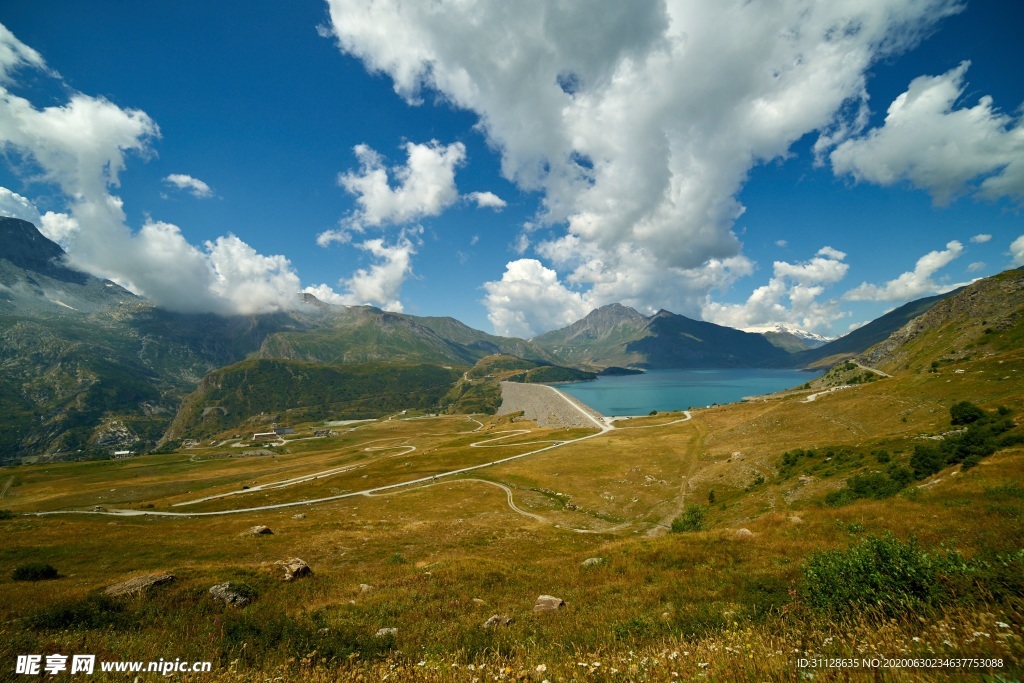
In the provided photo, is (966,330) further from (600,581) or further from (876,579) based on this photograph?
(876,579)

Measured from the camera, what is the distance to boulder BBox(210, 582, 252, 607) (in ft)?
43.5

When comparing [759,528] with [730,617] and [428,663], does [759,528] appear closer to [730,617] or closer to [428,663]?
[730,617]

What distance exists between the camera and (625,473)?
61.4m

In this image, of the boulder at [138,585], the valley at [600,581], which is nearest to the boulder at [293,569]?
the valley at [600,581]

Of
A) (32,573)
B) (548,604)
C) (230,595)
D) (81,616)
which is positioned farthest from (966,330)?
(32,573)

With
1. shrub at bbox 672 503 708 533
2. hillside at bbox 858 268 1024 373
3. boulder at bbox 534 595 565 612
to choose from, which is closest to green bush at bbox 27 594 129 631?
boulder at bbox 534 595 565 612

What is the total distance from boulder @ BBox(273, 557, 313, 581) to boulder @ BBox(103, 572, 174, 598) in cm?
414

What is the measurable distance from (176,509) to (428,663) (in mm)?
87119

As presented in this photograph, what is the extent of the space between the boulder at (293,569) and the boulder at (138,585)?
13.6 feet

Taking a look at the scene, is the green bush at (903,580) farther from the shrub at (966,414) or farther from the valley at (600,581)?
the shrub at (966,414)

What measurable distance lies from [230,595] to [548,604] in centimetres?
1154

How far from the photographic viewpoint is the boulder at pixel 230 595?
522 inches

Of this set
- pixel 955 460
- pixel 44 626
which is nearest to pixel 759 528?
pixel 955 460

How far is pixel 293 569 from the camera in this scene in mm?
17312
